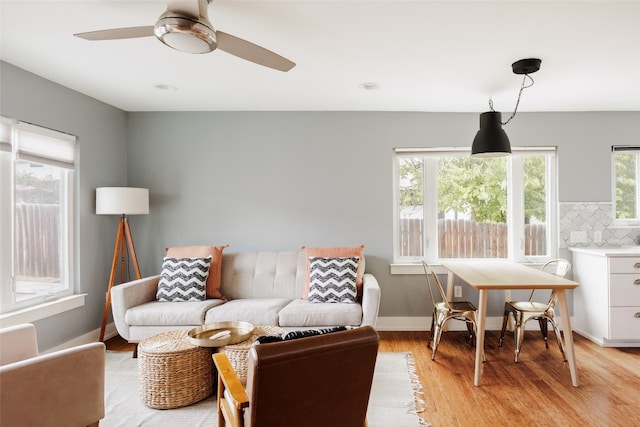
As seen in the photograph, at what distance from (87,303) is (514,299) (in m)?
4.26

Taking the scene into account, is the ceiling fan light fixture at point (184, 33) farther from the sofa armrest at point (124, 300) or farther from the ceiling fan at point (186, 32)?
the sofa armrest at point (124, 300)

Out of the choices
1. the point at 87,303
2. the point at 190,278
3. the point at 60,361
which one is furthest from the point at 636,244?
the point at 87,303

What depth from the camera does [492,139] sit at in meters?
3.09

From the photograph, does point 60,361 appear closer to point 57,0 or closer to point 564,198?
point 57,0

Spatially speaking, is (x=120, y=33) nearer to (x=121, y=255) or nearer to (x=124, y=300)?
(x=124, y=300)

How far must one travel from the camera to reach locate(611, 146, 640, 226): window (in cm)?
413

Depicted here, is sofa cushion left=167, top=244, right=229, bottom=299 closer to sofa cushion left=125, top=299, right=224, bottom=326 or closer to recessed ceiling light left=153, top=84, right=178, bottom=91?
sofa cushion left=125, top=299, right=224, bottom=326

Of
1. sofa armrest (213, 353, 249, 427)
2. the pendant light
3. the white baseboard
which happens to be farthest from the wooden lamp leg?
the pendant light

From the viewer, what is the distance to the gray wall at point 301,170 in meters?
4.08

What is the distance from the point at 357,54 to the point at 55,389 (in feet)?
8.25

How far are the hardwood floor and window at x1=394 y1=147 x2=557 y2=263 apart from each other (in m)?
0.98

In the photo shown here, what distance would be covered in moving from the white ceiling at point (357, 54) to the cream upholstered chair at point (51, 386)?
68.6 inches

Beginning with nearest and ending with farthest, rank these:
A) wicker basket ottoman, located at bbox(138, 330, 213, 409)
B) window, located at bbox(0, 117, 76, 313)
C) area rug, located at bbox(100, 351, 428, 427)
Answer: area rug, located at bbox(100, 351, 428, 427) → wicker basket ottoman, located at bbox(138, 330, 213, 409) → window, located at bbox(0, 117, 76, 313)

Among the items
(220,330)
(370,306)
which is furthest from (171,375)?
(370,306)
